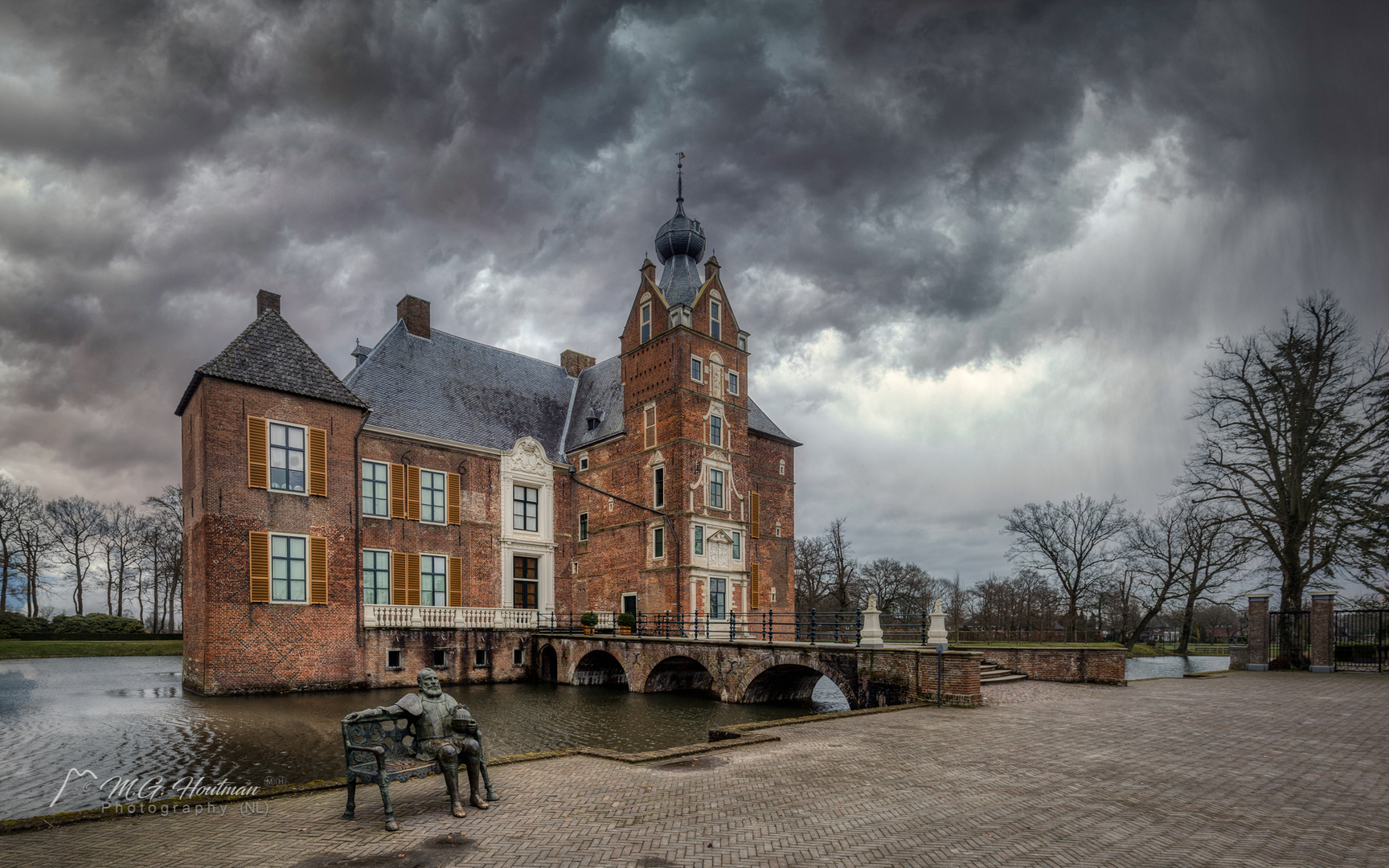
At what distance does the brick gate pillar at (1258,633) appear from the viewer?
23.0m

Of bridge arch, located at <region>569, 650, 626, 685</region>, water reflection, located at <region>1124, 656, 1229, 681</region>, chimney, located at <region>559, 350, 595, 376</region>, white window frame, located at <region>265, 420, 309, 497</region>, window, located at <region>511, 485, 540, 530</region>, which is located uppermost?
chimney, located at <region>559, 350, 595, 376</region>

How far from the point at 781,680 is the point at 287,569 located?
48.5ft

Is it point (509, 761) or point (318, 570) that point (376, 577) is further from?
point (509, 761)

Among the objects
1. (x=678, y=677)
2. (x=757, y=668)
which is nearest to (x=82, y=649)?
(x=678, y=677)

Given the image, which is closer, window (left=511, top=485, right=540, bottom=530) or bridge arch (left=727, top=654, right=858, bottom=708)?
bridge arch (left=727, top=654, right=858, bottom=708)

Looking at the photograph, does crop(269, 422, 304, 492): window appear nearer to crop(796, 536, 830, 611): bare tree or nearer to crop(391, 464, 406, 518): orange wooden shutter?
crop(391, 464, 406, 518): orange wooden shutter

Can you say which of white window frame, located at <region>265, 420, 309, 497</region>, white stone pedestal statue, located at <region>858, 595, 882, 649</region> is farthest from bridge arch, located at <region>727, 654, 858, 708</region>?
white window frame, located at <region>265, 420, 309, 497</region>

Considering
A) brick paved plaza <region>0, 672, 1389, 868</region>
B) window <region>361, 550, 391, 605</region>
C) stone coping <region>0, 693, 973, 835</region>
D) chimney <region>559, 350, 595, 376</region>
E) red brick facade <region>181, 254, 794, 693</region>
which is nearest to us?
brick paved plaza <region>0, 672, 1389, 868</region>

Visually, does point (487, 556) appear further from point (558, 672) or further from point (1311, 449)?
point (1311, 449)

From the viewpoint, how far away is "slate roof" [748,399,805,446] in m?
33.7

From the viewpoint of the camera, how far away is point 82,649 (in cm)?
3391

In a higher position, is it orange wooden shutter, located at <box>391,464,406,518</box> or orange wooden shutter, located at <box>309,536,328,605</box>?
orange wooden shutter, located at <box>391,464,406,518</box>

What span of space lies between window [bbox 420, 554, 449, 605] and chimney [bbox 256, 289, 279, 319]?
31.4 ft

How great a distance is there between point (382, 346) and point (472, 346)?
4492mm
